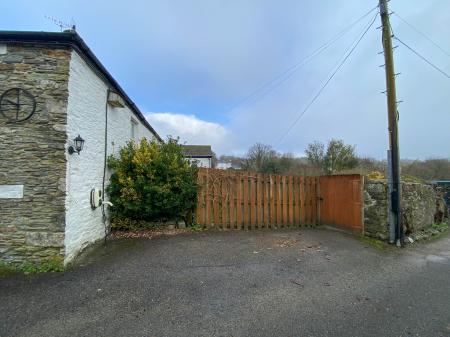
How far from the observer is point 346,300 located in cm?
385

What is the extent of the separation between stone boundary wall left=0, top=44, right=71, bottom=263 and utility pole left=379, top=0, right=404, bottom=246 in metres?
7.70

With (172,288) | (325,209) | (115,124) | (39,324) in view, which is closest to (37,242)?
(39,324)

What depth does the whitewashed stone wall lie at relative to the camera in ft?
16.8

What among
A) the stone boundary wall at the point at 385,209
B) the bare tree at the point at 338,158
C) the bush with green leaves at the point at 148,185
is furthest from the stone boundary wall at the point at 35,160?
the bare tree at the point at 338,158

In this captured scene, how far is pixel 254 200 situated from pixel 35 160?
5.76 metres

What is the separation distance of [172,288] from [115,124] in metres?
5.26

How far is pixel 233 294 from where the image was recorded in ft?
13.0

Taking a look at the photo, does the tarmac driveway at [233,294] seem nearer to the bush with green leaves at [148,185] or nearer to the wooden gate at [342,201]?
the bush with green leaves at [148,185]

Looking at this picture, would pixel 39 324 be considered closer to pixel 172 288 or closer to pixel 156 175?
pixel 172 288

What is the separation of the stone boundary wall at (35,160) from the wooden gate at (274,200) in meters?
3.91

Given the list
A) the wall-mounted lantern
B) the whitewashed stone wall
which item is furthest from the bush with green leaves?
the wall-mounted lantern

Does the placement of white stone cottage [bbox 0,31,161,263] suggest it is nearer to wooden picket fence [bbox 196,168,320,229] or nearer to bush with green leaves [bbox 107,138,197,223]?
bush with green leaves [bbox 107,138,197,223]

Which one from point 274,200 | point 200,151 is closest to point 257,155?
point 200,151

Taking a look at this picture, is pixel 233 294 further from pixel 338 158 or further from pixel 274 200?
pixel 338 158
